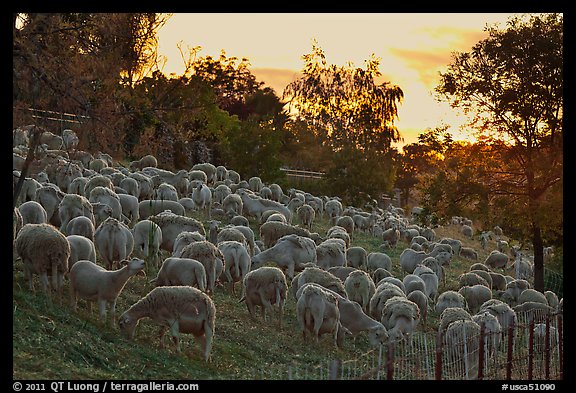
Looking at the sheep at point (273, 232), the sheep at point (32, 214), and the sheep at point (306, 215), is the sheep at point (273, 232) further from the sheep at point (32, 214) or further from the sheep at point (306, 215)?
the sheep at point (32, 214)

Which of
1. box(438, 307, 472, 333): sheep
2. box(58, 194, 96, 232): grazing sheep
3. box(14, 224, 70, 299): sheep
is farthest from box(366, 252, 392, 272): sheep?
box(14, 224, 70, 299): sheep

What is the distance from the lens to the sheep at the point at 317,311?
17.0 m

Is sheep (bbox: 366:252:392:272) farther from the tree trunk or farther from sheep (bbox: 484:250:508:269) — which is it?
sheep (bbox: 484:250:508:269)

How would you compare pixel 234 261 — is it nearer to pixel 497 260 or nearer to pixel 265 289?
pixel 265 289

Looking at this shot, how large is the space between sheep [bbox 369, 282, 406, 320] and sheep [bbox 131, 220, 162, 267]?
5203 millimetres

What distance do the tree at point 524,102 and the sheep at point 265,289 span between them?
13389 mm

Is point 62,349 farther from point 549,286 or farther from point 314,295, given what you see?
point 549,286

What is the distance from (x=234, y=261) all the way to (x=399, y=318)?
4243 millimetres

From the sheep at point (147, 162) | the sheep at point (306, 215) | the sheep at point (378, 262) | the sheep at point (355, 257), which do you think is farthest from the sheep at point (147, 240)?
the sheep at point (147, 162)

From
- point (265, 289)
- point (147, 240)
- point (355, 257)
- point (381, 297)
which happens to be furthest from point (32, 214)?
point (355, 257)

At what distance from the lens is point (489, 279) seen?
28234 mm

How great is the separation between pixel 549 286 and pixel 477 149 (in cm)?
901

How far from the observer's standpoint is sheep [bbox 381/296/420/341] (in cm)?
1811
